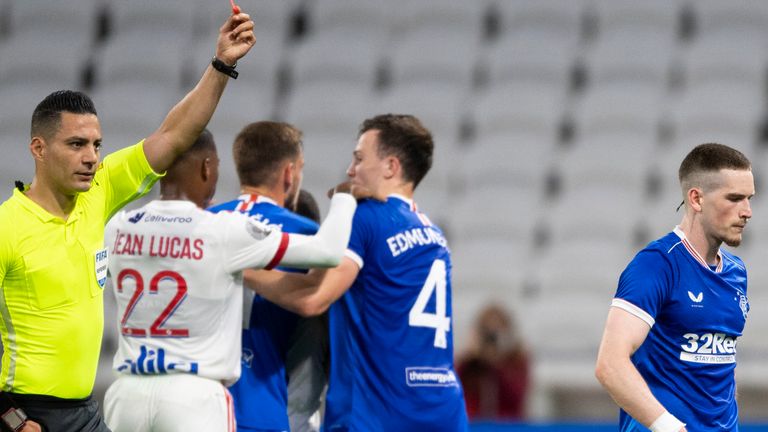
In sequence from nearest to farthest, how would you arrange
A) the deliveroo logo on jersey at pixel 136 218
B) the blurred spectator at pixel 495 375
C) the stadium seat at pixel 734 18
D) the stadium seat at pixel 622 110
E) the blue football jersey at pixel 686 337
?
the blue football jersey at pixel 686 337
the deliveroo logo on jersey at pixel 136 218
the blurred spectator at pixel 495 375
the stadium seat at pixel 622 110
the stadium seat at pixel 734 18

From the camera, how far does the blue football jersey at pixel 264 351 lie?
5078mm

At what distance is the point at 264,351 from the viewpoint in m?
5.16

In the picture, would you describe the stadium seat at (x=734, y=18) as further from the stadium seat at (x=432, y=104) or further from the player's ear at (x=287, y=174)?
the player's ear at (x=287, y=174)

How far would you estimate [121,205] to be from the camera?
4.55 m

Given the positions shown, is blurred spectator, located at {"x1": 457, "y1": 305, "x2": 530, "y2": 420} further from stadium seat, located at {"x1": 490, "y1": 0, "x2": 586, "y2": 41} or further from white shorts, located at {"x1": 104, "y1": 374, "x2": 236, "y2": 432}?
white shorts, located at {"x1": 104, "y1": 374, "x2": 236, "y2": 432}

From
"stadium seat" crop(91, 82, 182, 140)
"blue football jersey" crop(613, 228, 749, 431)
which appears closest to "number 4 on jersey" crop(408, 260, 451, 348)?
"blue football jersey" crop(613, 228, 749, 431)

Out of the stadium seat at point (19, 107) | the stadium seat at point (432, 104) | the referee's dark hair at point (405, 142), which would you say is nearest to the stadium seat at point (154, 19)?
the stadium seat at point (19, 107)

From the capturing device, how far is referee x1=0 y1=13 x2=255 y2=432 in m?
4.08

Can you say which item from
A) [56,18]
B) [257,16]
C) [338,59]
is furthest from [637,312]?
[56,18]

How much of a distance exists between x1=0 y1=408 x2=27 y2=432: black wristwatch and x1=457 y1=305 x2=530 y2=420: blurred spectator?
538 cm

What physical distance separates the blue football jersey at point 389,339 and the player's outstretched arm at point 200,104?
1010 millimetres

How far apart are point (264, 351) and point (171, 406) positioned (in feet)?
2.06

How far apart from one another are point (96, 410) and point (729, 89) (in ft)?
28.5

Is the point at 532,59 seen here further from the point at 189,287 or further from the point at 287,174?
the point at 189,287
